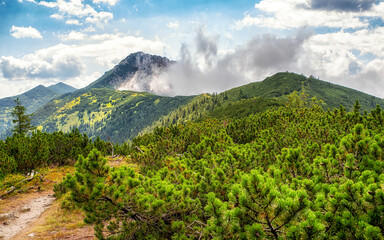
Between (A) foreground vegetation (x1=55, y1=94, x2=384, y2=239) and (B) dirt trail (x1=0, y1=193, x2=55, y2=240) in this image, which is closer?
(A) foreground vegetation (x1=55, y1=94, x2=384, y2=239)

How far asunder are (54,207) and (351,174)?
1365cm

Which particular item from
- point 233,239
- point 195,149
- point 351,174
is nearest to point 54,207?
point 195,149

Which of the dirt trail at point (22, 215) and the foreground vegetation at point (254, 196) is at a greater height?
the foreground vegetation at point (254, 196)

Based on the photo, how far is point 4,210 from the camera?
1065 centimetres

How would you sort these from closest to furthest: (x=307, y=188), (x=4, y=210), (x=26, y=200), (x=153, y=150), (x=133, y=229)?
(x=307, y=188)
(x=133, y=229)
(x=4, y=210)
(x=26, y=200)
(x=153, y=150)

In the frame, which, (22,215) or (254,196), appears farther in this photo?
(22,215)

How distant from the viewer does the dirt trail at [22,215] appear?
8922 mm

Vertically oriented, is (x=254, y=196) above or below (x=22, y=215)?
above

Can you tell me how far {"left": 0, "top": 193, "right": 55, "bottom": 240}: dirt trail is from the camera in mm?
8922

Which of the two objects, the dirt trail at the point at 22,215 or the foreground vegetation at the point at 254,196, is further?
the dirt trail at the point at 22,215

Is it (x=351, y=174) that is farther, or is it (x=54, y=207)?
(x=54, y=207)

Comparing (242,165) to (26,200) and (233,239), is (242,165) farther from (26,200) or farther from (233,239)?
(26,200)

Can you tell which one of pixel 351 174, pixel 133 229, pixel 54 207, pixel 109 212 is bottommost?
pixel 54 207

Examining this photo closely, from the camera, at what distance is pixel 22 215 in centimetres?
1060
